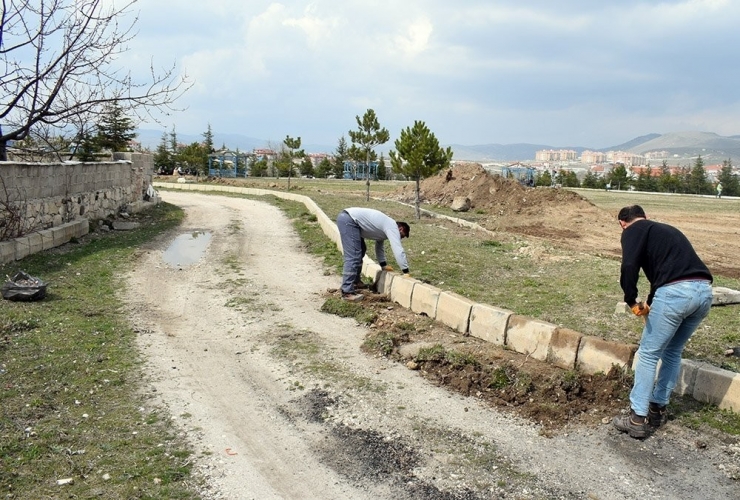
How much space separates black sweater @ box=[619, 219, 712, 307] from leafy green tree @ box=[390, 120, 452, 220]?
55.8 feet

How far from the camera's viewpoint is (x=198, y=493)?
12.8 ft

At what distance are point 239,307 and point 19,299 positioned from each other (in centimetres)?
280

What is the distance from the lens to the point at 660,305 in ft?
15.5

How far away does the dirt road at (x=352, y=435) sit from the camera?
161 inches

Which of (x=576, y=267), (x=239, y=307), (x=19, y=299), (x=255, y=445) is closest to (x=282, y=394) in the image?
(x=255, y=445)

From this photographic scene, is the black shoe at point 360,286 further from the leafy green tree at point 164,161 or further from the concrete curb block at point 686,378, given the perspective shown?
the leafy green tree at point 164,161

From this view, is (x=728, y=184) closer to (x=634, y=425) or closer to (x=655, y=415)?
(x=655, y=415)

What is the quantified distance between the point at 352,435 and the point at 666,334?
2513 mm

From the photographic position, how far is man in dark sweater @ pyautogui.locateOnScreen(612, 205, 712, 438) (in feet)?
15.3

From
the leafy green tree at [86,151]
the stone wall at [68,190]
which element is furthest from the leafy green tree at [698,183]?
the stone wall at [68,190]

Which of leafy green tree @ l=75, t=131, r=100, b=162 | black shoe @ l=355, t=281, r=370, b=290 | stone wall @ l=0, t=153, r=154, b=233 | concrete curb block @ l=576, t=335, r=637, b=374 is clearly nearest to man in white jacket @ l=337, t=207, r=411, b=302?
black shoe @ l=355, t=281, r=370, b=290

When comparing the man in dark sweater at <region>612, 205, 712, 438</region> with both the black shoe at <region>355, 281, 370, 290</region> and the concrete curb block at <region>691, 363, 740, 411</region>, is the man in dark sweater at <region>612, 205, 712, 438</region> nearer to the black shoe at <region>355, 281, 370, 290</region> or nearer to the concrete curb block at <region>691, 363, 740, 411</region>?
the concrete curb block at <region>691, 363, 740, 411</region>

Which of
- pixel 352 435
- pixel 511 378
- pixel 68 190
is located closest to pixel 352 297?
pixel 511 378

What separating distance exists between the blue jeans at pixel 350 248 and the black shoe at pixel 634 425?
4.54m
